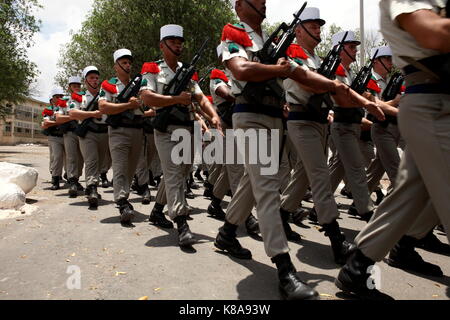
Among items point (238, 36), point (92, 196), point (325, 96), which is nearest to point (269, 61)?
point (238, 36)

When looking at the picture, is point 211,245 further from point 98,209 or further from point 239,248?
point 98,209

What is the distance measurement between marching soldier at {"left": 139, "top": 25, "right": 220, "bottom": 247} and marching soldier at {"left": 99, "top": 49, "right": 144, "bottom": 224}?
104cm

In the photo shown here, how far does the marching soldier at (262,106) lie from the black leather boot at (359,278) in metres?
0.31

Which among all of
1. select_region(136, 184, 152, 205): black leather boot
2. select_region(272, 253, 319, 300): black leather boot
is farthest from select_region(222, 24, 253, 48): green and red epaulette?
select_region(136, 184, 152, 205): black leather boot

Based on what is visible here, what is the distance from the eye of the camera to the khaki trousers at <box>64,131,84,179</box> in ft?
25.4

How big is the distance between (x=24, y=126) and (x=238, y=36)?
104 m

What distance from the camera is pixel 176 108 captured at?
4.23 meters

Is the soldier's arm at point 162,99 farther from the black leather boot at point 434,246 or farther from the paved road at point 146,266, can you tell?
the black leather boot at point 434,246

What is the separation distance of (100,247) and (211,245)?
115 centimetres

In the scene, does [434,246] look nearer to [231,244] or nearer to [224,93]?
[231,244]

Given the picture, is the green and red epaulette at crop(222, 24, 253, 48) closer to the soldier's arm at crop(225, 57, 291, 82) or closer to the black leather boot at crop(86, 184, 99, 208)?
the soldier's arm at crop(225, 57, 291, 82)

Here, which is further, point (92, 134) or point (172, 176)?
point (92, 134)

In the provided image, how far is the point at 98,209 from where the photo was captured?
19.6 ft
